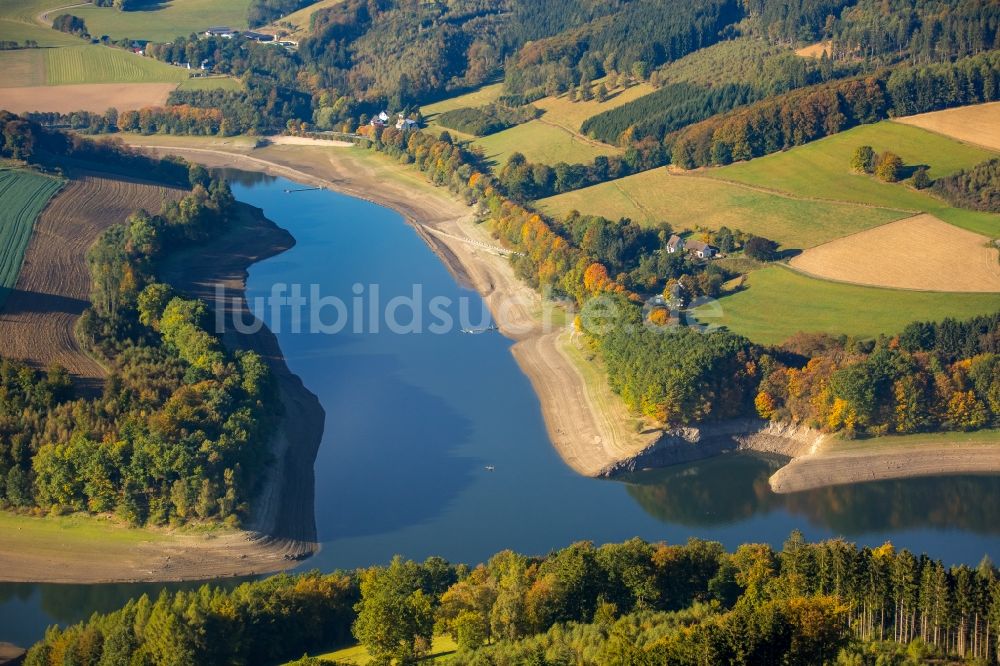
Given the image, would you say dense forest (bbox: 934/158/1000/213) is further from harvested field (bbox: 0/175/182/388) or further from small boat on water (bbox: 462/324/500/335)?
harvested field (bbox: 0/175/182/388)

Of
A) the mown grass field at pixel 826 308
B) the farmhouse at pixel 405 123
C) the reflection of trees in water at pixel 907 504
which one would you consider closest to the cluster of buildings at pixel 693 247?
the mown grass field at pixel 826 308

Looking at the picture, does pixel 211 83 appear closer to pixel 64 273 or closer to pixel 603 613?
pixel 64 273

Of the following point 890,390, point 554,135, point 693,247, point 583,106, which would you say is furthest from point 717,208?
point 583,106

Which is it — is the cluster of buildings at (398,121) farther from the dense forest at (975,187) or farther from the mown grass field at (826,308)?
the mown grass field at (826,308)

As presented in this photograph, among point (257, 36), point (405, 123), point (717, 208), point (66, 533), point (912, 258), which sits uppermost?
point (912, 258)

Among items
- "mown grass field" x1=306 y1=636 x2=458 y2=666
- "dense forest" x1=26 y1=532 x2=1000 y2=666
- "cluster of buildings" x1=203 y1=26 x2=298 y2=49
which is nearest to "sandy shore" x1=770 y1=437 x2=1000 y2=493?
"dense forest" x1=26 y1=532 x2=1000 y2=666

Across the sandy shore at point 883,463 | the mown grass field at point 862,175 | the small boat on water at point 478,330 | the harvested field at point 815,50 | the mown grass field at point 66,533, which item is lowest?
the mown grass field at point 66,533

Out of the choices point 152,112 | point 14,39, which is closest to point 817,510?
point 152,112
